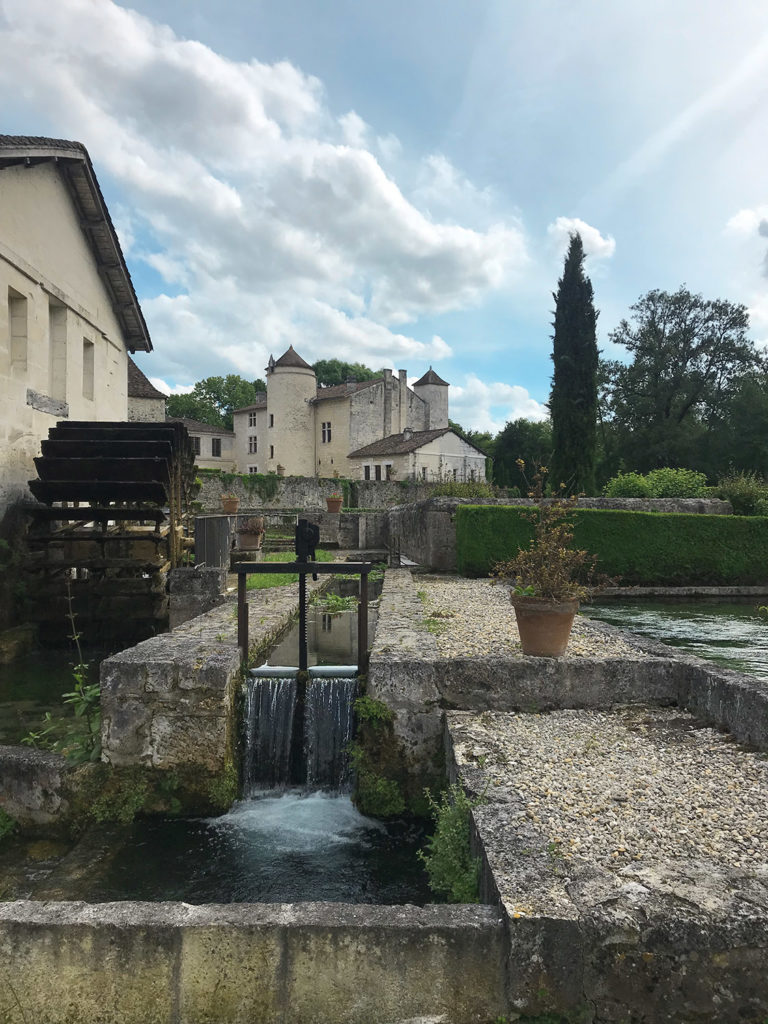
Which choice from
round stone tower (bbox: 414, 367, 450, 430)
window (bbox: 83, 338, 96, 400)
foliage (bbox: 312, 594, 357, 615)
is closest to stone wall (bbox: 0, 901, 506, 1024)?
foliage (bbox: 312, 594, 357, 615)

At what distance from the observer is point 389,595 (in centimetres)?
895

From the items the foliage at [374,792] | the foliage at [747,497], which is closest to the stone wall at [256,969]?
the foliage at [374,792]

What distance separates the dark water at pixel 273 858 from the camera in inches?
141

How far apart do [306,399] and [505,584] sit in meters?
35.0

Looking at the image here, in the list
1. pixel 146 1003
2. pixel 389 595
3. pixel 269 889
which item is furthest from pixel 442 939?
pixel 389 595

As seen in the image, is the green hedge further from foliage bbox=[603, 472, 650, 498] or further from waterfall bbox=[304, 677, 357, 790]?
waterfall bbox=[304, 677, 357, 790]

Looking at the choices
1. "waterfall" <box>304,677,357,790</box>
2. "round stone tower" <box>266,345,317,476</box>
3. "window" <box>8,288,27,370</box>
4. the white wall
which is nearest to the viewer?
"waterfall" <box>304,677,357,790</box>

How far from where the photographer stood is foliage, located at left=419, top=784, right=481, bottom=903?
114 inches

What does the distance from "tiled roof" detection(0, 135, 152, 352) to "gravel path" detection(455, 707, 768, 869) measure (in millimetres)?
10153

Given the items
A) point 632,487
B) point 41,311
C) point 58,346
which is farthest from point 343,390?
point 41,311

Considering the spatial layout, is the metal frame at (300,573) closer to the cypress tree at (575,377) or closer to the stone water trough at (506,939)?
the stone water trough at (506,939)

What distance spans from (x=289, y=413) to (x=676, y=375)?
78.2 ft

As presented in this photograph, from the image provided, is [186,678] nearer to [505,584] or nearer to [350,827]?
[350,827]

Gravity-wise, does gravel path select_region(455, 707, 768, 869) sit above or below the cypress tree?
below
